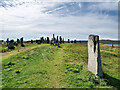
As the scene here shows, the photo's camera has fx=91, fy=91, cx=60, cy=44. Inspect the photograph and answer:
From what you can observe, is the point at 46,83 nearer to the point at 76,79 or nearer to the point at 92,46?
the point at 76,79

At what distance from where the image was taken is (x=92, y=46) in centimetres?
1230

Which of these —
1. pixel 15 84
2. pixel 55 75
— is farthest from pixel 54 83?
pixel 15 84

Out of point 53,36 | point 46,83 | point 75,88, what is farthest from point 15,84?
point 53,36

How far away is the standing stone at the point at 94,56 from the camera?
11546 millimetres

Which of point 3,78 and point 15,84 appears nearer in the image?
point 15,84

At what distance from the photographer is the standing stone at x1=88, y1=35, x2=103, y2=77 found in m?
11.5

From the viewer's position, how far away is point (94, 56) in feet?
39.5

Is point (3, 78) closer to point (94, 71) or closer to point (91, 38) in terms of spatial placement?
point (94, 71)

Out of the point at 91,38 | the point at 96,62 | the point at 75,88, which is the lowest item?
the point at 75,88

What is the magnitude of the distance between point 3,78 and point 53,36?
113 ft

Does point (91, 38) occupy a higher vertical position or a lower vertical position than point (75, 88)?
higher

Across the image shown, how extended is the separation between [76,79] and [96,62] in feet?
11.1

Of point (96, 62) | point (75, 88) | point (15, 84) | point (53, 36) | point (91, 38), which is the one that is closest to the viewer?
point (75, 88)

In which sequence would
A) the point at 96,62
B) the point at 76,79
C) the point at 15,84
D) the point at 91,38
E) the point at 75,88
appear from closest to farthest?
1. the point at 75,88
2. the point at 15,84
3. the point at 76,79
4. the point at 96,62
5. the point at 91,38
